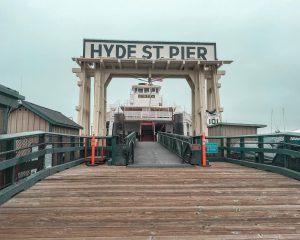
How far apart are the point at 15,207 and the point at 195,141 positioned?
8.79 m

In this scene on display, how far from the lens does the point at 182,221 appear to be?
3855 millimetres

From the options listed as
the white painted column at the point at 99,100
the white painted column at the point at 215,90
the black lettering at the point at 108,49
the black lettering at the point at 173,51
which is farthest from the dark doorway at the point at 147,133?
the black lettering at the point at 108,49

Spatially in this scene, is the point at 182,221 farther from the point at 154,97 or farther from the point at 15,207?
the point at 154,97

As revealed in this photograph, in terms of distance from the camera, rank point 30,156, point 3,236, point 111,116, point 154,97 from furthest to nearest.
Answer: point 154,97
point 111,116
point 30,156
point 3,236

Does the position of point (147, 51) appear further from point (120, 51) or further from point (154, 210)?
point (154, 210)

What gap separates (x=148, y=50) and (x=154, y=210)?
14074 mm

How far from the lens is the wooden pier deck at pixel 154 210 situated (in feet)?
11.4

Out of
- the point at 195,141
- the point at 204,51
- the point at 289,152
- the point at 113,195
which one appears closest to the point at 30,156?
the point at 113,195

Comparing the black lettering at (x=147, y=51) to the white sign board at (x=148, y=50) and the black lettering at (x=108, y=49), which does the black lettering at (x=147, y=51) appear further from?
the black lettering at (x=108, y=49)

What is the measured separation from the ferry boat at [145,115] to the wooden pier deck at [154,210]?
76.2 feet

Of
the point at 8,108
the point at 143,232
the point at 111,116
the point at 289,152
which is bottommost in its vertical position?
the point at 143,232

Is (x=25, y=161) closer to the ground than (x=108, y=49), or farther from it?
closer to the ground

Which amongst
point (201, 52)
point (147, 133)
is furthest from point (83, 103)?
point (147, 133)

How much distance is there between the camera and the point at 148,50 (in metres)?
17.1
